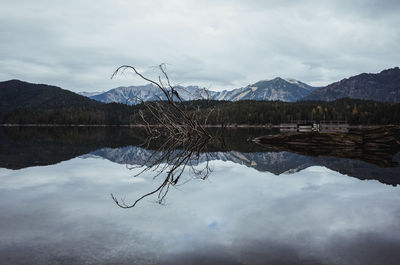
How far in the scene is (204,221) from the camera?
4.69 m

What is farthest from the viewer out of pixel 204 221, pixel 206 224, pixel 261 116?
pixel 261 116

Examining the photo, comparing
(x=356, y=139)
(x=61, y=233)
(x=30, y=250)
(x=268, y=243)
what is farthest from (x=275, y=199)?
(x=356, y=139)

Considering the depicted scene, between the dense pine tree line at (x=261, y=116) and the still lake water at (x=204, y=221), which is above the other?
the dense pine tree line at (x=261, y=116)

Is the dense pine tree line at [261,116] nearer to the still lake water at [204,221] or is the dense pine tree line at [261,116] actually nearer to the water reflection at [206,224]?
the still lake water at [204,221]

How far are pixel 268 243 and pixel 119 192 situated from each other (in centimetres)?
428

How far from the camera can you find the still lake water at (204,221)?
11.4 feet

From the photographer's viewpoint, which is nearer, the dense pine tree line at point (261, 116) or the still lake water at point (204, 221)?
the still lake water at point (204, 221)

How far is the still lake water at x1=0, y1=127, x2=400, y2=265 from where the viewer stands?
349 centimetres

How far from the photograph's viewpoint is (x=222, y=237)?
13.1 feet

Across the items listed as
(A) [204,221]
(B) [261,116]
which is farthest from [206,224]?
(B) [261,116]

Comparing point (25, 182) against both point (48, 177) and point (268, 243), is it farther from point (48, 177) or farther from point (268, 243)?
point (268, 243)

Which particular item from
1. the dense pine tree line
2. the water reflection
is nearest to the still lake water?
the water reflection

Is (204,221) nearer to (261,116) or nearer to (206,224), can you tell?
(206,224)

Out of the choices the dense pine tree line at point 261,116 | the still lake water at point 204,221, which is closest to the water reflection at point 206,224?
the still lake water at point 204,221
